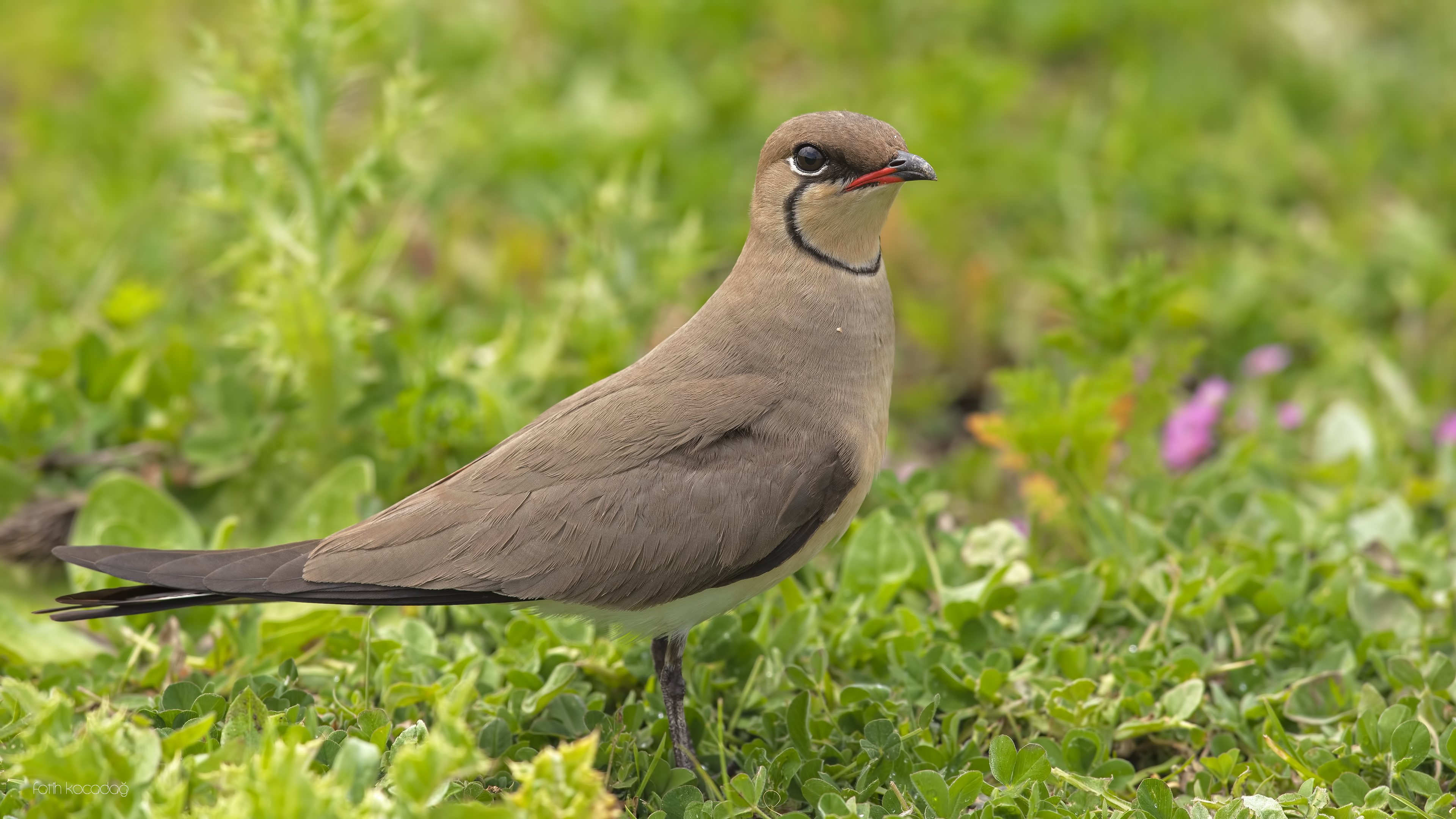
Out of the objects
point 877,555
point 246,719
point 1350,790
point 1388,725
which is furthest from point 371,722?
point 1388,725

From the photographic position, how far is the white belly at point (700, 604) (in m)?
3.58

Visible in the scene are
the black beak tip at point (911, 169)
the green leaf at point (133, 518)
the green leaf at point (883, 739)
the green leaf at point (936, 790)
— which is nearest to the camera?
the green leaf at point (936, 790)

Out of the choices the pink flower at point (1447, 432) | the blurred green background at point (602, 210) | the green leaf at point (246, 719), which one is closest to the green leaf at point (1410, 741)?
the blurred green background at point (602, 210)

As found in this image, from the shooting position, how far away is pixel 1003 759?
11.5ft

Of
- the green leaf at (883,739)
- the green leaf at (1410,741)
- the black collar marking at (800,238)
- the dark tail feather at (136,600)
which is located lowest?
the green leaf at (1410,741)

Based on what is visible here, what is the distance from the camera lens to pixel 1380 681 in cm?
403

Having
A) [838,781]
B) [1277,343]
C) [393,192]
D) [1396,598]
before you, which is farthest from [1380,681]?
[393,192]

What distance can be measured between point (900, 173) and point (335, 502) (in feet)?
6.67

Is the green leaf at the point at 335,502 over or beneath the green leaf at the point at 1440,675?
over

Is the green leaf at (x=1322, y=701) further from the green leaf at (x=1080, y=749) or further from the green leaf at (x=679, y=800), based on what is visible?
the green leaf at (x=679, y=800)

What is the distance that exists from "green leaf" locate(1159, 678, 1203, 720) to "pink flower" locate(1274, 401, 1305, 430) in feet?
6.41

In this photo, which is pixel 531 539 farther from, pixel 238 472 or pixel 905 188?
pixel 905 188

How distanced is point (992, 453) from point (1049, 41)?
10.7 ft

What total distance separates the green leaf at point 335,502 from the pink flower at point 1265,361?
11.3 ft
